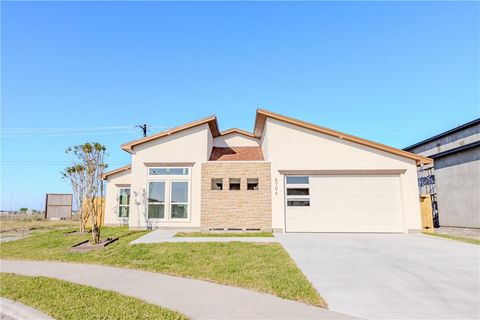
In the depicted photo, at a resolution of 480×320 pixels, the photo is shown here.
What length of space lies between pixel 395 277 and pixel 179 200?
10954mm

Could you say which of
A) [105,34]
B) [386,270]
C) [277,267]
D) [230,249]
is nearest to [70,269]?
[230,249]

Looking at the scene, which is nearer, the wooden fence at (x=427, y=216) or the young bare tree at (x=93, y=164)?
the young bare tree at (x=93, y=164)

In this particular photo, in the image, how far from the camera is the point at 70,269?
7160 millimetres

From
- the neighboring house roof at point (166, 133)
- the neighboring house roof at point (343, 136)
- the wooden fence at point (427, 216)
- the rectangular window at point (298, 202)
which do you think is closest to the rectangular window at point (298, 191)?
the rectangular window at point (298, 202)

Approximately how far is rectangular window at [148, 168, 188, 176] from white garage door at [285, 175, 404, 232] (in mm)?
5702

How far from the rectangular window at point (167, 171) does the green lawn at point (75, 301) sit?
899 cm

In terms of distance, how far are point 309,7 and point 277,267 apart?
35.8ft

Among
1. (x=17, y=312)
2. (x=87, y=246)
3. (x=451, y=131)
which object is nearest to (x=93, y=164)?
(x=87, y=246)

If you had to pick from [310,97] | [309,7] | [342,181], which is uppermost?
[309,7]

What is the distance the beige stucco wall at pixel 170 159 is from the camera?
47.6 ft

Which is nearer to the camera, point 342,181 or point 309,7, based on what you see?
point 309,7

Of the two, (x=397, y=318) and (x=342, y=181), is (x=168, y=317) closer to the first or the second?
(x=397, y=318)

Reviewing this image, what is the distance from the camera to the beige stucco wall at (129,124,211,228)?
14.5 m

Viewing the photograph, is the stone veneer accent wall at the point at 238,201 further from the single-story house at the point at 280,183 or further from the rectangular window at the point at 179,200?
the rectangular window at the point at 179,200
